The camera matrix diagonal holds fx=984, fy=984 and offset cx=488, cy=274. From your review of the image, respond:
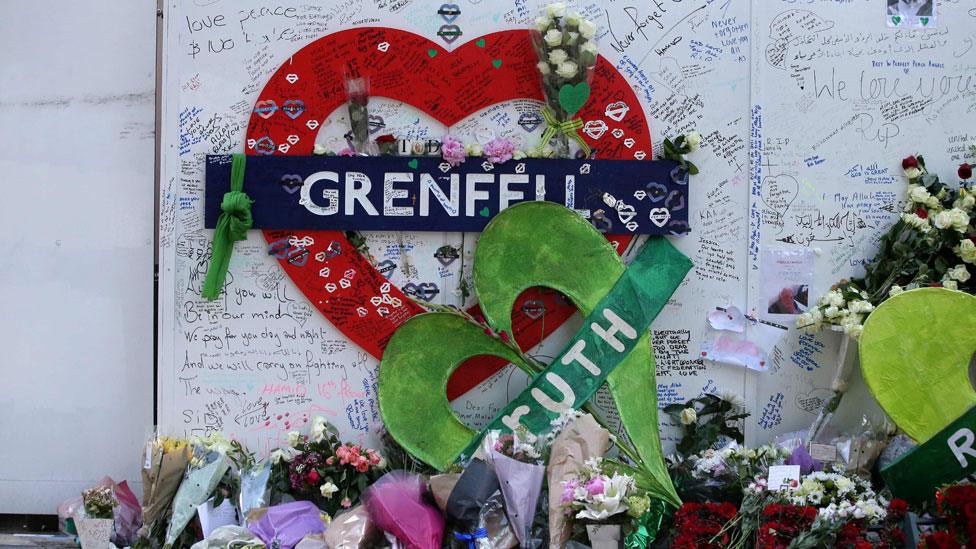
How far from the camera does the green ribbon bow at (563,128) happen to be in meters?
4.79

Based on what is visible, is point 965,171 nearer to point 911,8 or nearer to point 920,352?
point 911,8

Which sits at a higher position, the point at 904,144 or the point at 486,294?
the point at 904,144

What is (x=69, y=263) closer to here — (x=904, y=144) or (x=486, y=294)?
(x=486, y=294)

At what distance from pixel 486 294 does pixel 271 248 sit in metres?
1.10

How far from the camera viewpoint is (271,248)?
16.0 feet

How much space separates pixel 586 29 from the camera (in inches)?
183

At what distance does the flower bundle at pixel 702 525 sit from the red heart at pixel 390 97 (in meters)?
1.12

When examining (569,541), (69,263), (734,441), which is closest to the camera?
(569,541)

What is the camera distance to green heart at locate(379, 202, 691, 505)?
15.4 feet

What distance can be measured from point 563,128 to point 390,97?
0.87 metres

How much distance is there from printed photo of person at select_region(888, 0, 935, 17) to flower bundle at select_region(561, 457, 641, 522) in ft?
Result: 8.97

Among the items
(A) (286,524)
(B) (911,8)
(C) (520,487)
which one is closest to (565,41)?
(B) (911,8)

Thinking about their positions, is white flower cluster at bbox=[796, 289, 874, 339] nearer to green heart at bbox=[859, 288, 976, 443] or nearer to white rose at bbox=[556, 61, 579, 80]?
green heart at bbox=[859, 288, 976, 443]

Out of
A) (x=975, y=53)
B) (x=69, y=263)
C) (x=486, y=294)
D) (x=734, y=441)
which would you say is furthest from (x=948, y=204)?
(x=69, y=263)
